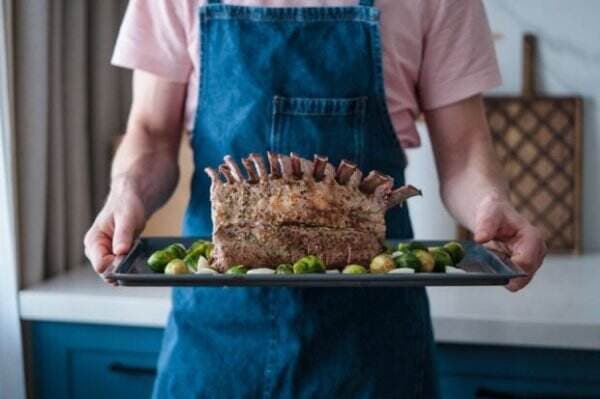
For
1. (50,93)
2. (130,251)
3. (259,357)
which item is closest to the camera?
(130,251)

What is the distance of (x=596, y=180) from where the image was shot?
7.24 ft

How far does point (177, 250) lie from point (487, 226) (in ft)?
1.21

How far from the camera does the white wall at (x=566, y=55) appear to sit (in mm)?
2189

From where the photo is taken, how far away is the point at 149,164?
1345 millimetres

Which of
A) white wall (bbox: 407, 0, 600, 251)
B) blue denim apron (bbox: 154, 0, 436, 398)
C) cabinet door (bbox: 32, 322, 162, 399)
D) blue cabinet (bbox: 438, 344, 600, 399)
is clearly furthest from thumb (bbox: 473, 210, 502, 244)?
white wall (bbox: 407, 0, 600, 251)

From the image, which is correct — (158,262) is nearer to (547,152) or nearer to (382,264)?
(382,264)

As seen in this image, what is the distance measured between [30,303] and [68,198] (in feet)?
1.01

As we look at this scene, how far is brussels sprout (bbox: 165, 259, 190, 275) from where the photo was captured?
3.41 ft

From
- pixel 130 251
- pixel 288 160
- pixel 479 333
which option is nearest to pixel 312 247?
pixel 288 160

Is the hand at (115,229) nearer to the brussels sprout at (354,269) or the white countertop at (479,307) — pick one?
the brussels sprout at (354,269)

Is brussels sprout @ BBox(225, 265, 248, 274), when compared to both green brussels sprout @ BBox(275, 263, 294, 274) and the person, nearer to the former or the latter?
green brussels sprout @ BBox(275, 263, 294, 274)

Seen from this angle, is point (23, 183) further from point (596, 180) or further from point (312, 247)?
point (596, 180)

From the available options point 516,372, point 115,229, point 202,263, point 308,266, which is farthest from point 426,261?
point 516,372

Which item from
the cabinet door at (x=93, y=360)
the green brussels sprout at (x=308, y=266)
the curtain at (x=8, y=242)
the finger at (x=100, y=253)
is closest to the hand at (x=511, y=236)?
the green brussels sprout at (x=308, y=266)
